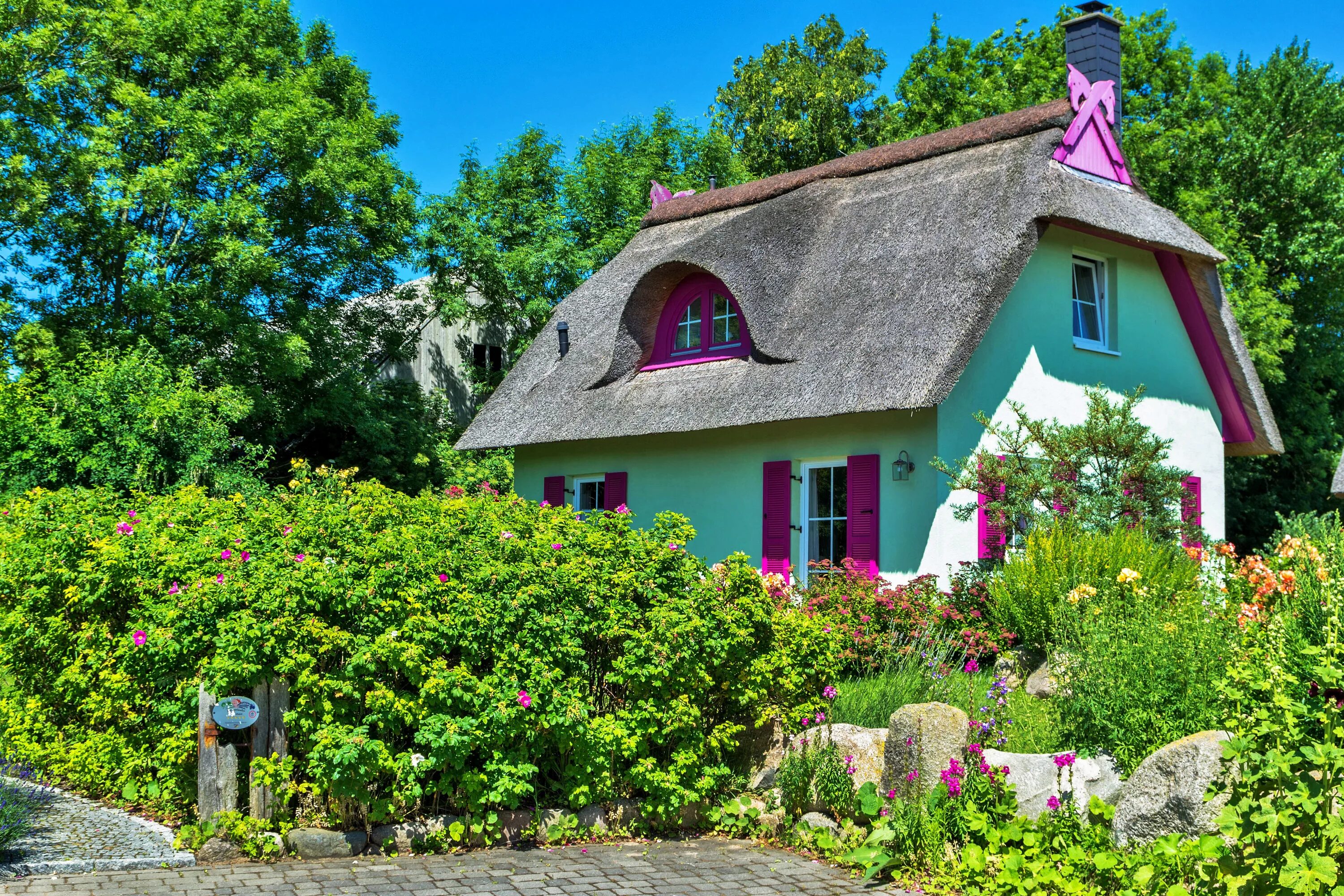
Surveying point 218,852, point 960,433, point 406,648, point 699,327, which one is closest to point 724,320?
point 699,327

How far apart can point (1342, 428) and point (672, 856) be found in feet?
71.5

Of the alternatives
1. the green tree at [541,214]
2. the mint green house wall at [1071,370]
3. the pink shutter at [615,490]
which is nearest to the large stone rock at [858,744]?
the mint green house wall at [1071,370]

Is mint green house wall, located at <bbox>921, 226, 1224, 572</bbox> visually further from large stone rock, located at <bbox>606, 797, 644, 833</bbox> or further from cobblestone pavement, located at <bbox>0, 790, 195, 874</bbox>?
cobblestone pavement, located at <bbox>0, 790, 195, 874</bbox>

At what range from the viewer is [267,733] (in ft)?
19.2

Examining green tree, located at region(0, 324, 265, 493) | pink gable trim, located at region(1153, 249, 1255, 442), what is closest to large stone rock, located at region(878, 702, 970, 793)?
green tree, located at region(0, 324, 265, 493)

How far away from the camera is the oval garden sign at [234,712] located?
5641 millimetres

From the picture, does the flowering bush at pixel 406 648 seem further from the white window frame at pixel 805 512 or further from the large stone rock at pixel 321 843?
the white window frame at pixel 805 512

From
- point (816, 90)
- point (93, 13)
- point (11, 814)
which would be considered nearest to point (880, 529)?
point (11, 814)

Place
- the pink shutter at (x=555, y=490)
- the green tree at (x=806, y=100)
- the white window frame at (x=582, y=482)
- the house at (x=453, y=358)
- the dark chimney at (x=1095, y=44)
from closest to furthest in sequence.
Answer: the dark chimney at (x=1095, y=44) → the white window frame at (x=582, y=482) → the pink shutter at (x=555, y=490) → the house at (x=453, y=358) → the green tree at (x=806, y=100)

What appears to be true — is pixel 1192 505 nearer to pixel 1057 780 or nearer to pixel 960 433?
pixel 960 433

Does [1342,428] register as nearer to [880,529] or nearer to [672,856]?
[880,529]

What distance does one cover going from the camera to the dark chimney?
1426cm

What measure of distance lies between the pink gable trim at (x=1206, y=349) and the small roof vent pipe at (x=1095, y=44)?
6.38ft

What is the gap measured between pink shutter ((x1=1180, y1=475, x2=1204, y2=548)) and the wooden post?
23.3 ft
